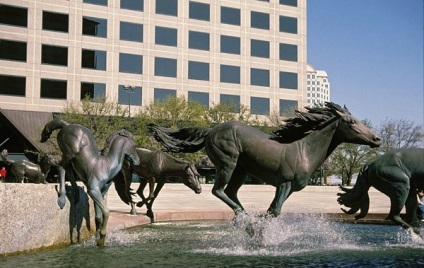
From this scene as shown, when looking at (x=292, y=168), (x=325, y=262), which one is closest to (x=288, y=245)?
(x=292, y=168)

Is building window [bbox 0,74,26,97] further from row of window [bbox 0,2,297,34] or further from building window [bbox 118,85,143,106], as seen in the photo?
building window [bbox 118,85,143,106]

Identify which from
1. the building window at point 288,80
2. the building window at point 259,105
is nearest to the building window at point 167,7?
the building window at point 259,105

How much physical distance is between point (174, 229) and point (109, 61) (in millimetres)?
46148

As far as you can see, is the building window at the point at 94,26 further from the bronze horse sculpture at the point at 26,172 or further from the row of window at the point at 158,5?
the bronze horse sculpture at the point at 26,172

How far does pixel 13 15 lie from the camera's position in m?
54.2

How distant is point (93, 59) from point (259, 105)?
64.5 ft

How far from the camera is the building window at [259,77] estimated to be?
211 ft

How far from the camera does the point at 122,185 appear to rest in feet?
50.5

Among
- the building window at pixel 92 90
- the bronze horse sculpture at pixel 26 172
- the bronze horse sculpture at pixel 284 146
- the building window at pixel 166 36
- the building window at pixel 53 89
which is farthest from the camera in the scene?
the building window at pixel 166 36

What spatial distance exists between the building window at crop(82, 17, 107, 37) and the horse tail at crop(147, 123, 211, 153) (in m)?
49.2

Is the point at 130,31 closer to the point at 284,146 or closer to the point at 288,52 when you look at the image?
the point at 288,52

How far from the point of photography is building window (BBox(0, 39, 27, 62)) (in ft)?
175

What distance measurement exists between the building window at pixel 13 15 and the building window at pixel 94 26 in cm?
589

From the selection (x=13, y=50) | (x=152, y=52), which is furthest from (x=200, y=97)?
(x=13, y=50)
